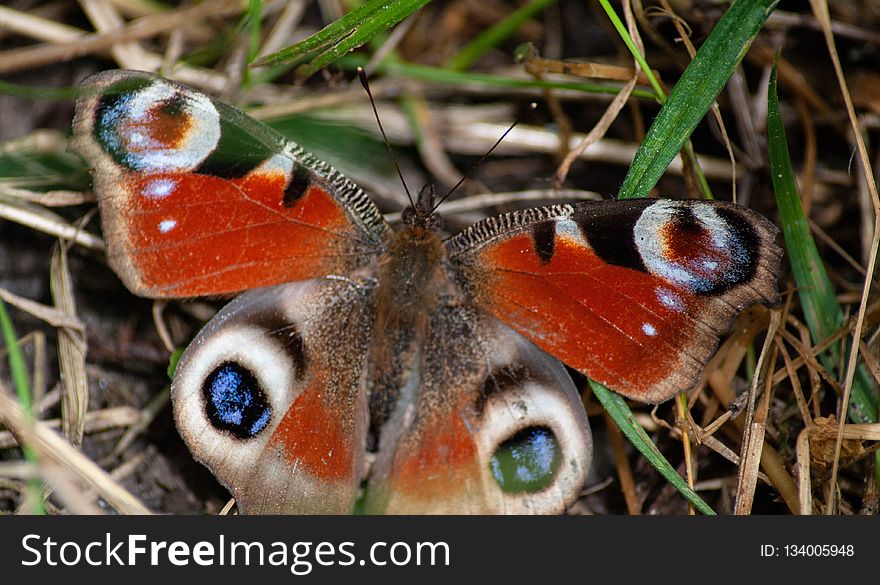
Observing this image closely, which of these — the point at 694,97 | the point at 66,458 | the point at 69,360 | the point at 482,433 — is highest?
the point at 694,97

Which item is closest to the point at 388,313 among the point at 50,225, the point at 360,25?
the point at 360,25

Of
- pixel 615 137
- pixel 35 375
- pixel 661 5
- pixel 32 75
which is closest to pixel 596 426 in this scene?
pixel 615 137

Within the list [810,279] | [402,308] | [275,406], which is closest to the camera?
[275,406]

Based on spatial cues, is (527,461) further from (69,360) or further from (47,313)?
(47,313)

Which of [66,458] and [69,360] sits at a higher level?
[69,360]

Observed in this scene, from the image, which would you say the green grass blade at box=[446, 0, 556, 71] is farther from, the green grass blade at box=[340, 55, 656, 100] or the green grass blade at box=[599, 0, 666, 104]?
the green grass blade at box=[599, 0, 666, 104]

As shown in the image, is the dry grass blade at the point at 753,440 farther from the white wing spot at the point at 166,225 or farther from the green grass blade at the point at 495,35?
the white wing spot at the point at 166,225

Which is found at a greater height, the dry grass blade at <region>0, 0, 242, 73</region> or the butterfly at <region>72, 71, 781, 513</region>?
the dry grass blade at <region>0, 0, 242, 73</region>

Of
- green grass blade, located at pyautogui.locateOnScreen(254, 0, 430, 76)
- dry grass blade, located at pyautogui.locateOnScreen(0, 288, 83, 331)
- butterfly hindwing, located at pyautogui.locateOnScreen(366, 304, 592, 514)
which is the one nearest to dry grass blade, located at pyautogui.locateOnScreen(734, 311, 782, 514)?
butterfly hindwing, located at pyautogui.locateOnScreen(366, 304, 592, 514)

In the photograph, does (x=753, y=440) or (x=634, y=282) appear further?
(x=753, y=440)

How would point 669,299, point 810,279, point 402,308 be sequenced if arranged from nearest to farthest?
point 669,299, point 402,308, point 810,279
